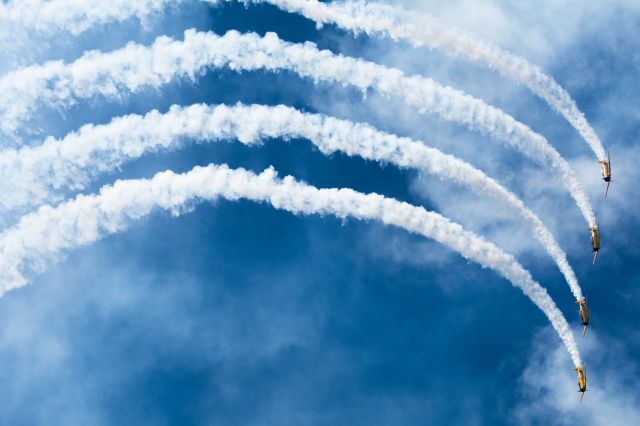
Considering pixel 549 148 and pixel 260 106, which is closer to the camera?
pixel 260 106

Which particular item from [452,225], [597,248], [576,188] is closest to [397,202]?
[452,225]

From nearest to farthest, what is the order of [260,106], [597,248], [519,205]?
1. [260,106]
2. [519,205]
3. [597,248]

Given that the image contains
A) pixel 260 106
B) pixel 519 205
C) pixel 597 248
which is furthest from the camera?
pixel 597 248

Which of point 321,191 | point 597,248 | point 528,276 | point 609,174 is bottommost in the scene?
point 321,191

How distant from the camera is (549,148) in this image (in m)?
51.6

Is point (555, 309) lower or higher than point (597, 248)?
lower

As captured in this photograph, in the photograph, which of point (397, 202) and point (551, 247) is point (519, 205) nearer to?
point (551, 247)

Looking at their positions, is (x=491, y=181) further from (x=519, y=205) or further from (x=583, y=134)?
(x=583, y=134)

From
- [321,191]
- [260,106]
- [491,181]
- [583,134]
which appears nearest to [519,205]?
[491,181]

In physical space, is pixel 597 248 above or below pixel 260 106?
above

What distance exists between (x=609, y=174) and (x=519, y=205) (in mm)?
9775

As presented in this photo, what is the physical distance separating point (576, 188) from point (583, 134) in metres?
3.39

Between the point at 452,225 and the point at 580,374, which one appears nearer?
the point at 452,225

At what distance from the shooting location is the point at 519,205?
2013 inches
